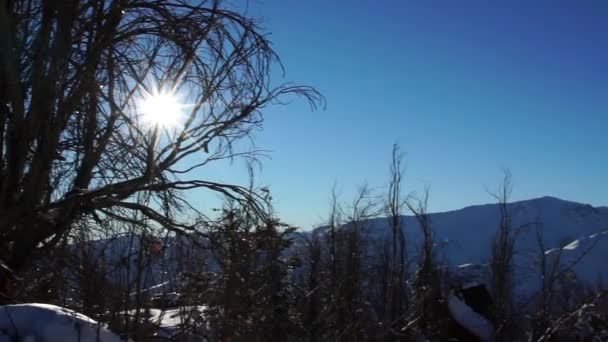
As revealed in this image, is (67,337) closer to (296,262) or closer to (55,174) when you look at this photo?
(55,174)

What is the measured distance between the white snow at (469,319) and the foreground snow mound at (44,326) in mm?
16031

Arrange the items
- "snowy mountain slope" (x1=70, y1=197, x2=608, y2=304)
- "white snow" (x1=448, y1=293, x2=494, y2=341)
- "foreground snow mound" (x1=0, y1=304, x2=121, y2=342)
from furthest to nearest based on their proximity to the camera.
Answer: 1. "white snow" (x1=448, y1=293, x2=494, y2=341)
2. "snowy mountain slope" (x1=70, y1=197, x2=608, y2=304)
3. "foreground snow mound" (x1=0, y1=304, x2=121, y2=342)

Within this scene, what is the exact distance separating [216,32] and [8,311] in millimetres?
3631

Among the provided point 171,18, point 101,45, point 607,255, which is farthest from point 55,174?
point 607,255

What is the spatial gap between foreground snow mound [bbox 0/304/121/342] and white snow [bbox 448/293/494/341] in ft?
52.6

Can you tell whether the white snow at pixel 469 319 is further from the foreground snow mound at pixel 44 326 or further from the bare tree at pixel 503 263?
the foreground snow mound at pixel 44 326

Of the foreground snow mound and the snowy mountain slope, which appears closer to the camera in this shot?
the foreground snow mound

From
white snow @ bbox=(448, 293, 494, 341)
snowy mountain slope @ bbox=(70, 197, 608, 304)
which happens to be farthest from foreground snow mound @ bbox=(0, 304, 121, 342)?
white snow @ bbox=(448, 293, 494, 341)

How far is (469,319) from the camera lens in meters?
17.7

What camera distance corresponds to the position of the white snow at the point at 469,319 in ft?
57.5

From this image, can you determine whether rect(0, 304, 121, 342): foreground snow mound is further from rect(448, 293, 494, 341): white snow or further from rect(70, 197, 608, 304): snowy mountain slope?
rect(448, 293, 494, 341): white snow

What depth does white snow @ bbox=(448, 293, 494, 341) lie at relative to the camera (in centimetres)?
1752

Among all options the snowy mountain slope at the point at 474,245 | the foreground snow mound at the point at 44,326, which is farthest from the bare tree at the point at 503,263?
the foreground snow mound at the point at 44,326

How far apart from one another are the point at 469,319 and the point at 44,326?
53.6 feet
